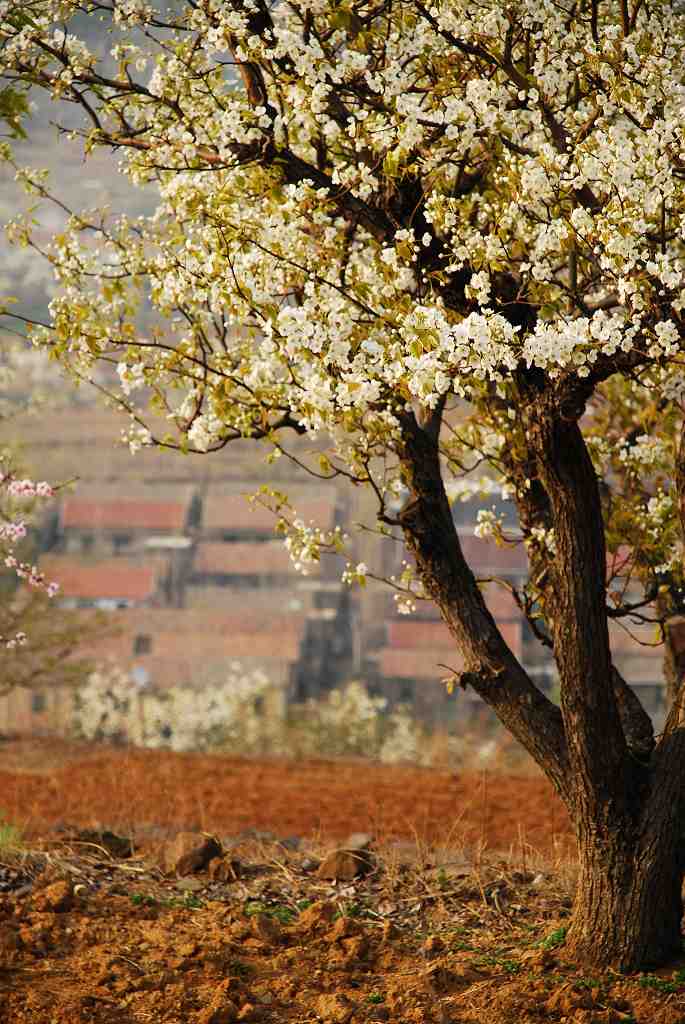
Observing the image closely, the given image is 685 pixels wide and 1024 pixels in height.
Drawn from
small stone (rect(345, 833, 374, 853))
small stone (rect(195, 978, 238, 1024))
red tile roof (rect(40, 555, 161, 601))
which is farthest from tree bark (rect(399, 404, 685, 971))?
red tile roof (rect(40, 555, 161, 601))

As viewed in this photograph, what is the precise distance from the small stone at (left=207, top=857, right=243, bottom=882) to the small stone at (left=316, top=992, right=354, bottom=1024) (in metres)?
1.57

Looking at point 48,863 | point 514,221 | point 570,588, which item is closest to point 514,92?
point 514,221

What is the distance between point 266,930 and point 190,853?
1068 mm

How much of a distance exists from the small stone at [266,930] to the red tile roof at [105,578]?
963cm

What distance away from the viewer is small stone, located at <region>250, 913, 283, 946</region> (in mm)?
4289

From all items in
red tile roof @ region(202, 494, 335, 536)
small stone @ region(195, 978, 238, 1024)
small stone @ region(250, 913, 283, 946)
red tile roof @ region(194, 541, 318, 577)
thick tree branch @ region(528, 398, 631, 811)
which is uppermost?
red tile roof @ region(202, 494, 335, 536)

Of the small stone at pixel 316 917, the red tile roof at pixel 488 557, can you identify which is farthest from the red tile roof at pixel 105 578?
the small stone at pixel 316 917

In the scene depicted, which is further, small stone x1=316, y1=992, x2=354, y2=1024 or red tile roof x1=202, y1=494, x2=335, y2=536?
red tile roof x1=202, y1=494, x2=335, y2=536

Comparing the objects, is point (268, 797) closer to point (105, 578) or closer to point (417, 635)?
point (417, 635)

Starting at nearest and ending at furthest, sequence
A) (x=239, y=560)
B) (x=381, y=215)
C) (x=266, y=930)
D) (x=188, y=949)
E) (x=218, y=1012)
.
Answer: (x=218, y=1012) < (x=188, y=949) < (x=381, y=215) < (x=266, y=930) < (x=239, y=560)

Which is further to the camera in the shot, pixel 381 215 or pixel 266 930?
pixel 266 930

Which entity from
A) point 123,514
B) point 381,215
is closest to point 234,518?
point 123,514

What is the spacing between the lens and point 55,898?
4539 millimetres

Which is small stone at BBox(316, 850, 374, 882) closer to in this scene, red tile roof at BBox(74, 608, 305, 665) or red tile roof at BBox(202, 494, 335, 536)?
red tile roof at BBox(74, 608, 305, 665)
